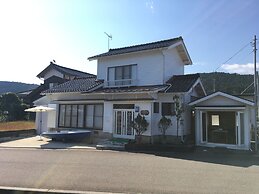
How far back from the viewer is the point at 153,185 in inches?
280

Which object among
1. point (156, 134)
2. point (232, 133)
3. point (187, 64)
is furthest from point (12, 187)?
point (187, 64)

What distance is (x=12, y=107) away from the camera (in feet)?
105

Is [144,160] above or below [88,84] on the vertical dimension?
below

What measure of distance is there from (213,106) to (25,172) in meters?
11.3

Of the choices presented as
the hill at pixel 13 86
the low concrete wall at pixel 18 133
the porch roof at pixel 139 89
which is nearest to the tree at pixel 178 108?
the porch roof at pixel 139 89

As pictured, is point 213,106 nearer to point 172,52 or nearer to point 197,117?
point 197,117

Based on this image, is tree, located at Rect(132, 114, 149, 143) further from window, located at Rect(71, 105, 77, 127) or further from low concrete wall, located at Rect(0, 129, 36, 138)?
low concrete wall, located at Rect(0, 129, 36, 138)

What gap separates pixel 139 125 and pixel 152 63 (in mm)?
4700

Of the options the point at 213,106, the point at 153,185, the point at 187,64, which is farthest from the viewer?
the point at 187,64

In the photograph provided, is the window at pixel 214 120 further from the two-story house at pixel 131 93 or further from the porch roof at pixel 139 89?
the porch roof at pixel 139 89

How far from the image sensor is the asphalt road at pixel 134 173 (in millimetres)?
6956

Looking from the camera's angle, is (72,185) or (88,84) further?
(88,84)

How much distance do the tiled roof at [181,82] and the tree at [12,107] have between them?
2157 cm

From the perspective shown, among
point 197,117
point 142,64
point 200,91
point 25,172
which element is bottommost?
point 25,172
